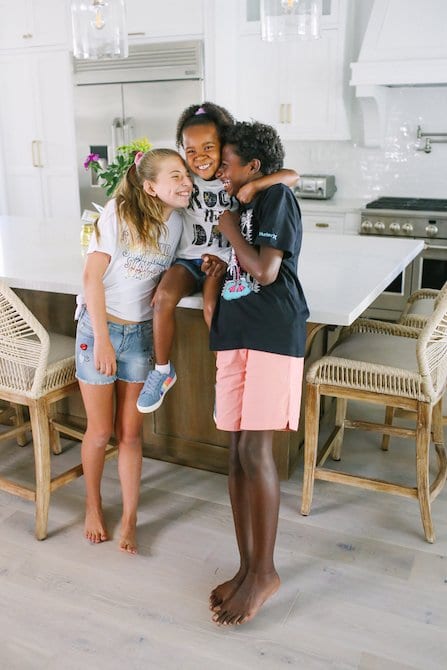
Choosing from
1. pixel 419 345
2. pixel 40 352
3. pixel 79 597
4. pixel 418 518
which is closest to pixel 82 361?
pixel 40 352

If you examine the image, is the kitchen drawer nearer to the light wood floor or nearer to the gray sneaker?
the light wood floor

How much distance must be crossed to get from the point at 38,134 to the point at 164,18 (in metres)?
1.53

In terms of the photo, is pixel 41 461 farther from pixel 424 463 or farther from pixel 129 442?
pixel 424 463

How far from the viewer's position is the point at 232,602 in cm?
178

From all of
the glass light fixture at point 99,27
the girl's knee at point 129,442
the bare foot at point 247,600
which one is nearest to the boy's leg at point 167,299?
the girl's knee at point 129,442

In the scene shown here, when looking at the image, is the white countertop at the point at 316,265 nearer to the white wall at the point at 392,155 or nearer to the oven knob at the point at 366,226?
the oven knob at the point at 366,226

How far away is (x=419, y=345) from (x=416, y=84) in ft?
9.84

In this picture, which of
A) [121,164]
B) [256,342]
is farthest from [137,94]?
[256,342]

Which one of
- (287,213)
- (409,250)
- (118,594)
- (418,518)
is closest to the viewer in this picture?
(287,213)

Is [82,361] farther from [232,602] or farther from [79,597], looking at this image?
[232,602]

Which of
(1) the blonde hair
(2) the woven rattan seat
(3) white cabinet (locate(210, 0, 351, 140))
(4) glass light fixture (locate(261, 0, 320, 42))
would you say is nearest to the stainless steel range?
(3) white cabinet (locate(210, 0, 351, 140))

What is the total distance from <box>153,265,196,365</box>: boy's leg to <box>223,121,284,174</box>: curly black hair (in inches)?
16.9

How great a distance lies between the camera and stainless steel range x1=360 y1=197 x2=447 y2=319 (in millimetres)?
4246

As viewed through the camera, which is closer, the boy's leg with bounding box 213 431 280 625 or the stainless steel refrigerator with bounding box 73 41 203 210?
the boy's leg with bounding box 213 431 280 625
